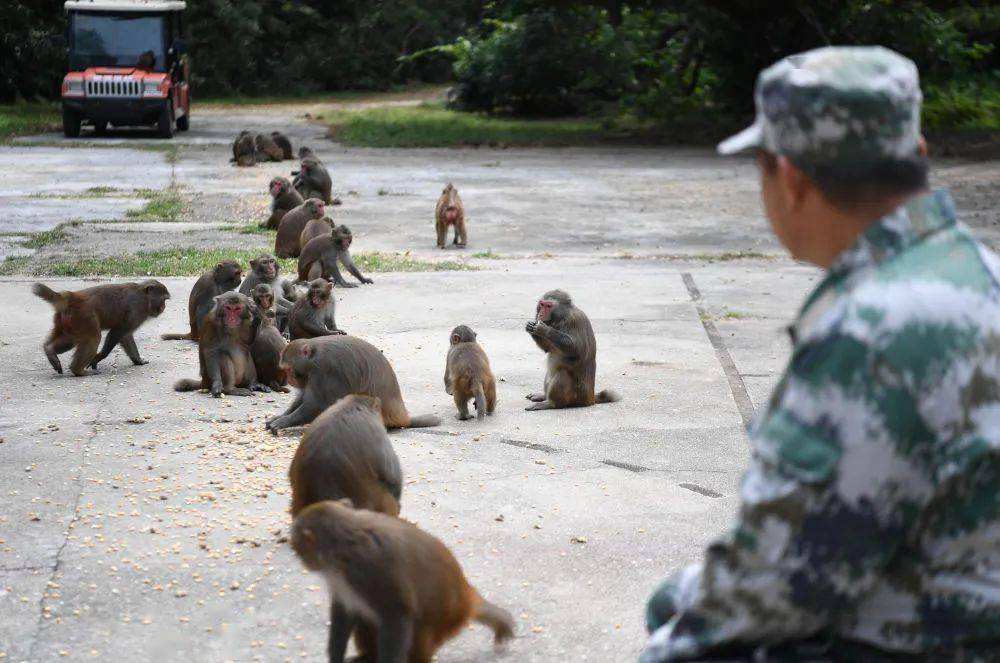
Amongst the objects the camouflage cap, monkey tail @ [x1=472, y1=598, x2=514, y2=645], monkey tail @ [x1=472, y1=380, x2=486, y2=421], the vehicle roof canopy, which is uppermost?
the vehicle roof canopy

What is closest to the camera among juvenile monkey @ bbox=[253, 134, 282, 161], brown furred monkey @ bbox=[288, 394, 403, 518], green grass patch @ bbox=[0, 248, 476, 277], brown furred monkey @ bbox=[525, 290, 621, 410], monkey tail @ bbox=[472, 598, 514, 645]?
monkey tail @ bbox=[472, 598, 514, 645]

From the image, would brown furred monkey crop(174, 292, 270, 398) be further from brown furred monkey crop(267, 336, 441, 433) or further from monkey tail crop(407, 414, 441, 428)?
monkey tail crop(407, 414, 441, 428)

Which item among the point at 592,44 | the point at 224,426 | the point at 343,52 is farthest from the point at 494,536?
the point at 343,52

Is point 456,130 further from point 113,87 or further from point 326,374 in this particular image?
point 326,374

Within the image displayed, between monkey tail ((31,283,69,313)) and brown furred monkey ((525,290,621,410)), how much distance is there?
10.6ft

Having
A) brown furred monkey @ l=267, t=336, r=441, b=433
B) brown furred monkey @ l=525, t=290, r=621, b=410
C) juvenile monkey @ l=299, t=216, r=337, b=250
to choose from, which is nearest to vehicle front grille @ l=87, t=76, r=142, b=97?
juvenile monkey @ l=299, t=216, r=337, b=250

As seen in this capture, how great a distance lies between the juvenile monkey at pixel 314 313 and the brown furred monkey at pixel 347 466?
13.2 ft

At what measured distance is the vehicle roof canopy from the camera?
3033 centimetres

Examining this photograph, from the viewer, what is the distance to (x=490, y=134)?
32156 millimetres

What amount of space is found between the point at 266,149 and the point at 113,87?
5860 mm

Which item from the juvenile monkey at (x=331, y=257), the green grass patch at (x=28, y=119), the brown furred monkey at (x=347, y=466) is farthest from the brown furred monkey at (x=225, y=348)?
the green grass patch at (x=28, y=119)

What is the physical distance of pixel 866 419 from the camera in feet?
6.21

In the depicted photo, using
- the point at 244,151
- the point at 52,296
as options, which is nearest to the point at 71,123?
the point at 244,151

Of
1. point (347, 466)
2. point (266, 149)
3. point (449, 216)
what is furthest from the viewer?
point (266, 149)
